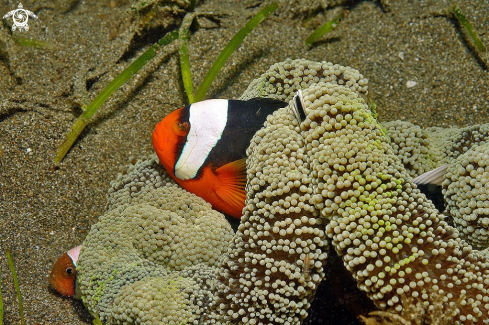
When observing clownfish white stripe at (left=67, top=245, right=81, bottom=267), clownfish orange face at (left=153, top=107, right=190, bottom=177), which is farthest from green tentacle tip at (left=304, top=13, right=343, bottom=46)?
clownfish white stripe at (left=67, top=245, right=81, bottom=267)

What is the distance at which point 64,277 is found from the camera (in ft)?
7.32

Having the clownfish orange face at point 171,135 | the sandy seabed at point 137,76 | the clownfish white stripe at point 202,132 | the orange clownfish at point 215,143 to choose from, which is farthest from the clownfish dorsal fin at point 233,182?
the sandy seabed at point 137,76

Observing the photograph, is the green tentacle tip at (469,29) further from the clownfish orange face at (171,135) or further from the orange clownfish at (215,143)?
the clownfish orange face at (171,135)

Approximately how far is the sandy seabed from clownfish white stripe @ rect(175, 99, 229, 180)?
79 cm

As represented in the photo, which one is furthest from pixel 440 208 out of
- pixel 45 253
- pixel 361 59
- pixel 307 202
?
pixel 45 253

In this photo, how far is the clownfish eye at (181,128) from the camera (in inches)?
85.1

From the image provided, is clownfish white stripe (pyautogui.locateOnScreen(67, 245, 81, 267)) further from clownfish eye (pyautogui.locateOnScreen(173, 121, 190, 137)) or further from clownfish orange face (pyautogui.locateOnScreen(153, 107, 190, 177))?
clownfish eye (pyautogui.locateOnScreen(173, 121, 190, 137))

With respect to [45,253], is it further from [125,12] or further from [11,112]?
[125,12]

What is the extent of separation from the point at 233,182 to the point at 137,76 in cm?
139

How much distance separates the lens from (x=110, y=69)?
299 cm

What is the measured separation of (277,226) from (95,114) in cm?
193

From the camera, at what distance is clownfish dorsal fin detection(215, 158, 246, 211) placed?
2.10m

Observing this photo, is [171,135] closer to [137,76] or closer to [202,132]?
[202,132]

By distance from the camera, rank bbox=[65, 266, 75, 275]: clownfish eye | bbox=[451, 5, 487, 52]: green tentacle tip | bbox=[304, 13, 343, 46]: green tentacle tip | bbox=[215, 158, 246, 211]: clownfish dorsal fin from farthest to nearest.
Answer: bbox=[304, 13, 343, 46]: green tentacle tip < bbox=[451, 5, 487, 52]: green tentacle tip < bbox=[65, 266, 75, 275]: clownfish eye < bbox=[215, 158, 246, 211]: clownfish dorsal fin
